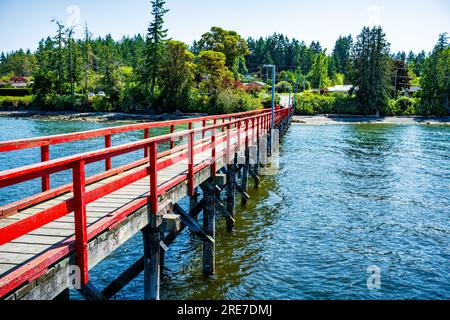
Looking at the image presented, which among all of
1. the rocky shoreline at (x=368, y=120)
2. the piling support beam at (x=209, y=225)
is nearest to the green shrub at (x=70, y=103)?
the rocky shoreline at (x=368, y=120)

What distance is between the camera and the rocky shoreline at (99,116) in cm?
7081

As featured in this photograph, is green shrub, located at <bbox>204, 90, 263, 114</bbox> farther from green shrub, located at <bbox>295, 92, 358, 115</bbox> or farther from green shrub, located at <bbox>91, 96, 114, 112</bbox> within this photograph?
green shrub, located at <bbox>91, 96, 114, 112</bbox>

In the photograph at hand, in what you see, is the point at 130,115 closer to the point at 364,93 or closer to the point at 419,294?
the point at 364,93

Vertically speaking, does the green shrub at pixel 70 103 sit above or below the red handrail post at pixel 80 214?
above

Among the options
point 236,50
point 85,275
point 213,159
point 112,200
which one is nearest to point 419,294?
point 213,159

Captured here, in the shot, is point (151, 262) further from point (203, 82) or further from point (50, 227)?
point (203, 82)

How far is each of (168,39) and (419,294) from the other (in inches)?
2949

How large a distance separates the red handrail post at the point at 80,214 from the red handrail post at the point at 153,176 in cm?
182

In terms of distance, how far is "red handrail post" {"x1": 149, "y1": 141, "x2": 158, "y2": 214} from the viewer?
6240mm

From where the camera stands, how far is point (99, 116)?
7356 cm

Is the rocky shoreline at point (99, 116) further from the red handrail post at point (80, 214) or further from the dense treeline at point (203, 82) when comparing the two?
the red handrail post at point (80, 214)

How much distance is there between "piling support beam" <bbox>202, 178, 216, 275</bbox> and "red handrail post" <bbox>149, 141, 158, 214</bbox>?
3.23 meters

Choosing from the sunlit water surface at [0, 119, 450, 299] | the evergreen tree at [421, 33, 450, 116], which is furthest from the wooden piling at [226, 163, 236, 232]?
the evergreen tree at [421, 33, 450, 116]

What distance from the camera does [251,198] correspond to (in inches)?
664
